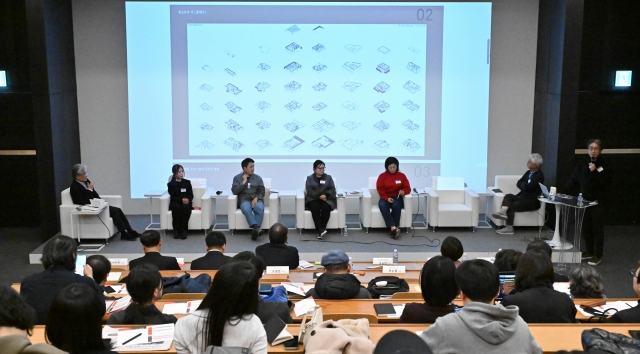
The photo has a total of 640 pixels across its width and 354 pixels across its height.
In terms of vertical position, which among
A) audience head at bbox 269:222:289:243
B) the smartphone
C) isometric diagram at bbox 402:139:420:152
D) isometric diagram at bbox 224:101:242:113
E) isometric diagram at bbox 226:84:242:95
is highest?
isometric diagram at bbox 226:84:242:95

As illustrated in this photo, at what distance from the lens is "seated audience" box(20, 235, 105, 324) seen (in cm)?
475

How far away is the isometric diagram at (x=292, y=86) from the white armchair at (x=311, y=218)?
177 cm

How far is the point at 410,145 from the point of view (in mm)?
11031

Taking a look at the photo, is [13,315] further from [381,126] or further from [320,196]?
[381,126]

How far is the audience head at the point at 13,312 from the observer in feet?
10.8

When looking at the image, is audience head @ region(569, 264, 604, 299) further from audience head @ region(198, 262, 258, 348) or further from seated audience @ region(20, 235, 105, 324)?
seated audience @ region(20, 235, 105, 324)

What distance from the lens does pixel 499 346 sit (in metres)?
3.32

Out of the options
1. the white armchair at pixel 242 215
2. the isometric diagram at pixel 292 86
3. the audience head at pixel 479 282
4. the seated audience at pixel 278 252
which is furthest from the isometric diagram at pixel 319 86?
the audience head at pixel 479 282

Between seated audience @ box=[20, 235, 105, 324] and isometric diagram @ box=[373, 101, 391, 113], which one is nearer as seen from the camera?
seated audience @ box=[20, 235, 105, 324]

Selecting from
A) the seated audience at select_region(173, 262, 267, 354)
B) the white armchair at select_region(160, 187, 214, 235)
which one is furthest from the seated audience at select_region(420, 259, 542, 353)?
the white armchair at select_region(160, 187, 214, 235)

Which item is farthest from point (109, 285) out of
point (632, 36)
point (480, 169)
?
point (632, 36)

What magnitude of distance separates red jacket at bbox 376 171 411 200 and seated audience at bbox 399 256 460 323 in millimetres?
5818

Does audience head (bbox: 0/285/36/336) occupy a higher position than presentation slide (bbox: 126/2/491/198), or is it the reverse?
presentation slide (bbox: 126/2/491/198)

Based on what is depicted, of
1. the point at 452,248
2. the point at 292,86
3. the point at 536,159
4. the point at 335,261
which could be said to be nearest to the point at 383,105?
the point at 292,86
